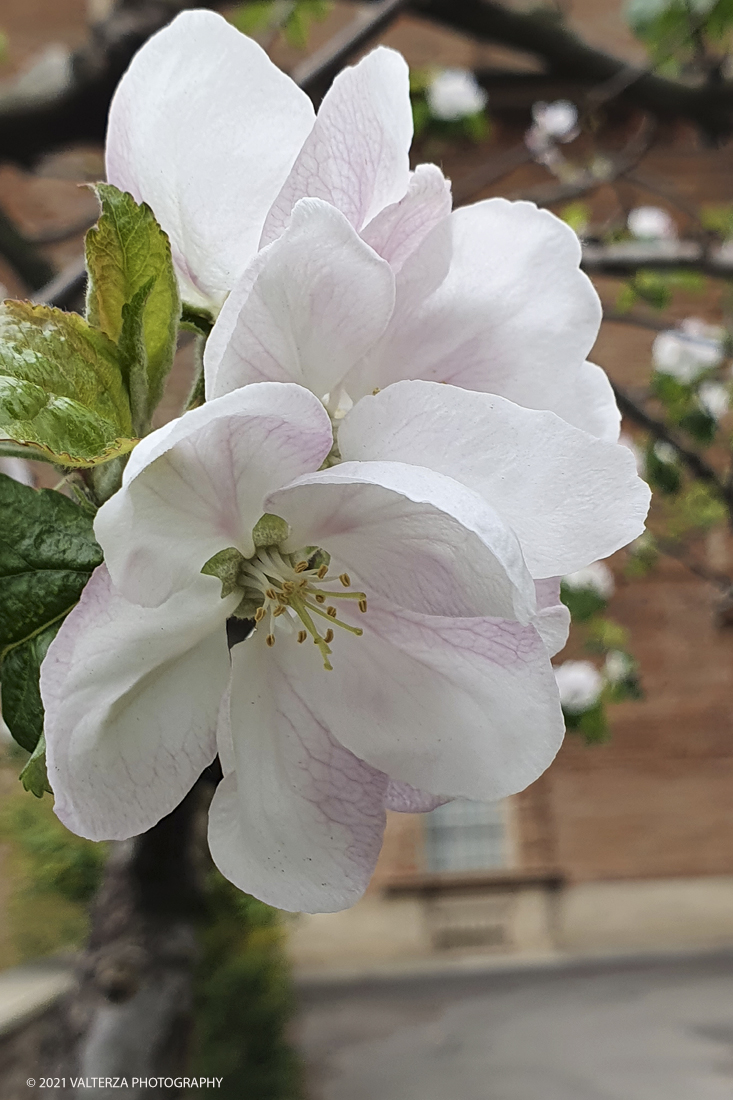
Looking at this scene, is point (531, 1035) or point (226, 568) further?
point (531, 1035)

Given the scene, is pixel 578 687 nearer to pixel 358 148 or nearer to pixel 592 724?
pixel 592 724

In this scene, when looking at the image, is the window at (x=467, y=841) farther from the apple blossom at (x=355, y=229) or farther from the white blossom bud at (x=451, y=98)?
the apple blossom at (x=355, y=229)

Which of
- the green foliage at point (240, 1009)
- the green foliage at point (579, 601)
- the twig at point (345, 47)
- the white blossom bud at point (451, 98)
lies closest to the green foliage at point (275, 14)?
the white blossom bud at point (451, 98)

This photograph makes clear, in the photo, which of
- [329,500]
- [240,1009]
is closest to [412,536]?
[329,500]

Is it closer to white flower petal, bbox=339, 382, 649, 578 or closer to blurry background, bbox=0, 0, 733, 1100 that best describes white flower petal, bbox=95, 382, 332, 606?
white flower petal, bbox=339, 382, 649, 578

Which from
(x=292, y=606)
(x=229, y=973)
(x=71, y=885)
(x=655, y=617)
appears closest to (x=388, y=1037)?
(x=229, y=973)

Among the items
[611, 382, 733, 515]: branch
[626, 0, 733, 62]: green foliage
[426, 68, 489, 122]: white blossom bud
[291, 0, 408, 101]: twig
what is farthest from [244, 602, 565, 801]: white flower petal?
[426, 68, 489, 122]: white blossom bud
